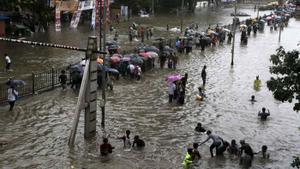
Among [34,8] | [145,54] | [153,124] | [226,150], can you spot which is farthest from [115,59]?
[34,8]

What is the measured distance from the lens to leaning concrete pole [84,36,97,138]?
19.5m

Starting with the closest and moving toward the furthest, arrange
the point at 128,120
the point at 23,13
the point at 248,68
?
the point at 128,120 < the point at 248,68 < the point at 23,13

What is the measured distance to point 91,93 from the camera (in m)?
19.9

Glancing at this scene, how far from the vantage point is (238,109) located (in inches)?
1061

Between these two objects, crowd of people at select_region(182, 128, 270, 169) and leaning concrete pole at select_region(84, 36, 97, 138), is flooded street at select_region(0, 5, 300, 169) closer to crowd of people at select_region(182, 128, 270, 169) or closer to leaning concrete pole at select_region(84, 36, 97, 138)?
crowd of people at select_region(182, 128, 270, 169)

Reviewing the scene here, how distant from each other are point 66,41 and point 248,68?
1833 cm

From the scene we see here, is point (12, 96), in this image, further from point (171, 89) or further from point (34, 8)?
point (34, 8)

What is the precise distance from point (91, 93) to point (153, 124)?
4.14 meters

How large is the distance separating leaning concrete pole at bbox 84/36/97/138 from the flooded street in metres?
0.51

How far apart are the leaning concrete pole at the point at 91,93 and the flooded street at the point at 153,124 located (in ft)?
1.68

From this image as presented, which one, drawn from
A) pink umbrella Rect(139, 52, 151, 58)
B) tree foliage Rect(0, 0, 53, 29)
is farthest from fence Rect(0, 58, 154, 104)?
tree foliage Rect(0, 0, 53, 29)

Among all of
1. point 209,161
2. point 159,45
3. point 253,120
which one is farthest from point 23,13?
point 209,161

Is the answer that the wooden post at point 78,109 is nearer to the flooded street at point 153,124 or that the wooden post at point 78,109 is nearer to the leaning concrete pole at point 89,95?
the leaning concrete pole at point 89,95

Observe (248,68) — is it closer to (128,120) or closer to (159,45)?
(159,45)
